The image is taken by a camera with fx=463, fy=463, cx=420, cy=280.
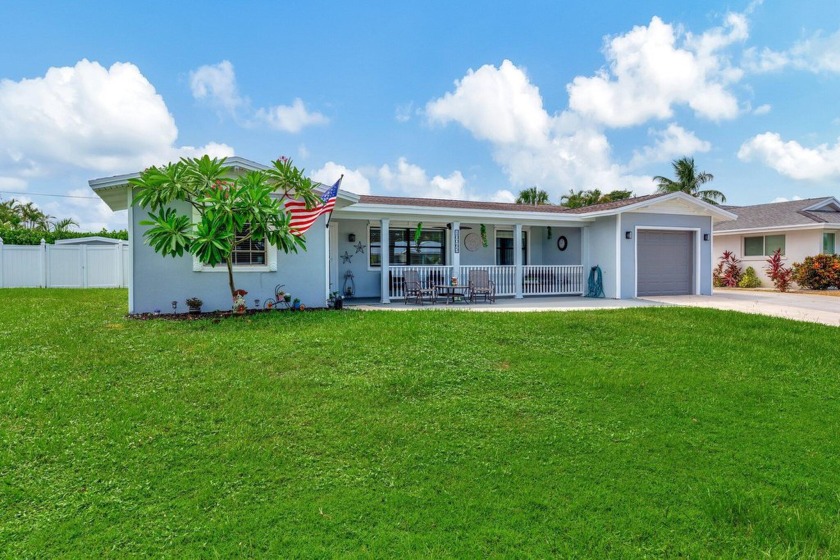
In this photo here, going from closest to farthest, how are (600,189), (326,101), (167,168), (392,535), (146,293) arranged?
1. (392,535)
2. (167,168)
3. (146,293)
4. (326,101)
5. (600,189)

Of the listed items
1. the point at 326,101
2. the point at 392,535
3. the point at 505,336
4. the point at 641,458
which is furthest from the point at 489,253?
the point at 392,535

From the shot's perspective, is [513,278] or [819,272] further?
[819,272]

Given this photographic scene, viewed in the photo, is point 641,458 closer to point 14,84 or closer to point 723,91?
point 723,91

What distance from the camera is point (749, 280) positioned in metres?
20.6

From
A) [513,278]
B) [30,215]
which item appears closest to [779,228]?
[513,278]

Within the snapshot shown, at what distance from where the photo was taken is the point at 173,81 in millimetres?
14211

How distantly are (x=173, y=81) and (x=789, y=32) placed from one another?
1848cm

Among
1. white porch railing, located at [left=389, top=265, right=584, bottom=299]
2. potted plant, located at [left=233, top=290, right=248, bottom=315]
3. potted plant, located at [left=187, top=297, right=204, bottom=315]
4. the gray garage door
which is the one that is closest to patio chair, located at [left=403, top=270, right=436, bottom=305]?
white porch railing, located at [left=389, top=265, right=584, bottom=299]

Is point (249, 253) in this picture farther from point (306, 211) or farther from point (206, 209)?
point (206, 209)

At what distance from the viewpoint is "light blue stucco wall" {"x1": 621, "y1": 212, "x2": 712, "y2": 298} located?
1409cm

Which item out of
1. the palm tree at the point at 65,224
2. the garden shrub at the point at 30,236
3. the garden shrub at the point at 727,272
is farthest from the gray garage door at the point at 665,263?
the palm tree at the point at 65,224

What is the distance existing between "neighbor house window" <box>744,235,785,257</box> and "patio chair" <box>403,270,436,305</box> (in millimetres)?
16896

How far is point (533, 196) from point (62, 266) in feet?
92.4

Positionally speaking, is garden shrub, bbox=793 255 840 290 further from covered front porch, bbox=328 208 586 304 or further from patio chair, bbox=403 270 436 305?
patio chair, bbox=403 270 436 305
